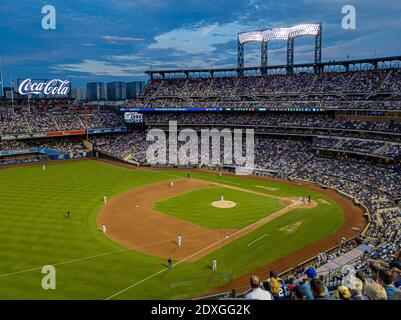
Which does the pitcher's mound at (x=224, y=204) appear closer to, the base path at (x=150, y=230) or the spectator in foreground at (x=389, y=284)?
the base path at (x=150, y=230)

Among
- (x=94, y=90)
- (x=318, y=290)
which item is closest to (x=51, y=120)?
(x=94, y=90)

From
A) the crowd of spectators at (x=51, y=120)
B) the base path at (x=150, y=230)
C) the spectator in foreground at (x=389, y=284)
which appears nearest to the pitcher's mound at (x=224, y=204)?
the base path at (x=150, y=230)

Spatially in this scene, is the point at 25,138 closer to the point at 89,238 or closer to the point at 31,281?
the point at 89,238

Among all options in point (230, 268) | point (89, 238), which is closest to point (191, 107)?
point (89, 238)

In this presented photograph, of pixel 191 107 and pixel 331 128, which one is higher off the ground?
pixel 191 107

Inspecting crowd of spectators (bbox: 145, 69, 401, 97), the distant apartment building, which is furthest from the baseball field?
the distant apartment building

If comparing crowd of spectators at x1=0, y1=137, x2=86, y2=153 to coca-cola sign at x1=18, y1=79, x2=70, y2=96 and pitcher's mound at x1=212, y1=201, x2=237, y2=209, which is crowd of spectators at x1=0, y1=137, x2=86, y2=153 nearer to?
coca-cola sign at x1=18, y1=79, x2=70, y2=96

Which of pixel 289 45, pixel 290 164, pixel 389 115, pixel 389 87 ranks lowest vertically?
pixel 290 164
